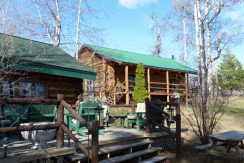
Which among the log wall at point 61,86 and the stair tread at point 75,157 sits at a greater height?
the log wall at point 61,86

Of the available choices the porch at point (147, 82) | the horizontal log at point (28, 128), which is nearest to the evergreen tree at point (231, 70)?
the porch at point (147, 82)

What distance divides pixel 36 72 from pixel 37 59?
2.26 feet

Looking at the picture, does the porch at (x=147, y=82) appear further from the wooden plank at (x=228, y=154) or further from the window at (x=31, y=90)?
the wooden plank at (x=228, y=154)

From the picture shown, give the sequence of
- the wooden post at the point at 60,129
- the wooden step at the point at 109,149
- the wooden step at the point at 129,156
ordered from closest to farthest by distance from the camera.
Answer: the wooden post at the point at 60,129
the wooden step at the point at 109,149
the wooden step at the point at 129,156

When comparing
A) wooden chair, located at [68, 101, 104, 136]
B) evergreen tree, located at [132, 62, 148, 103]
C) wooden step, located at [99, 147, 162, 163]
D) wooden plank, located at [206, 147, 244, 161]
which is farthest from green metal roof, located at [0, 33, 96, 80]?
wooden plank, located at [206, 147, 244, 161]

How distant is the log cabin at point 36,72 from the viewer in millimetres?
8137

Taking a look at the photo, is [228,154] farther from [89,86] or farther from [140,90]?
[89,86]

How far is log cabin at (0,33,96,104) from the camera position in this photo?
26.7ft

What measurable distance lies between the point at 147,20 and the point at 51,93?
28641 mm

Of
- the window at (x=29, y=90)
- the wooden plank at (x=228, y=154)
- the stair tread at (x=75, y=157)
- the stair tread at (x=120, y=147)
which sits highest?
the window at (x=29, y=90)

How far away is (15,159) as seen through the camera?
145 inches

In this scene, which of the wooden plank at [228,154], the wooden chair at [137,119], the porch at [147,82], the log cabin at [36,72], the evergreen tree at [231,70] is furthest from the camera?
the evergreen tree at [231,70]

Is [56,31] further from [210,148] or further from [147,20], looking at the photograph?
[147,20]

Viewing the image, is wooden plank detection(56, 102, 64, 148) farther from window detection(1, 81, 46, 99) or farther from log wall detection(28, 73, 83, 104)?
log wall detection(28, 73, 83, 104)
